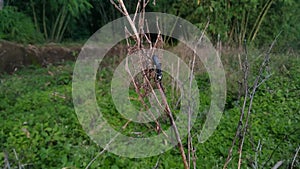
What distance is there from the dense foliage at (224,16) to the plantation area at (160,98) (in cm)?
3

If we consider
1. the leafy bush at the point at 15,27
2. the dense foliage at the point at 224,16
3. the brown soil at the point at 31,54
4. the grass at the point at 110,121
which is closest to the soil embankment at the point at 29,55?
the brown soil at the point at 31,54

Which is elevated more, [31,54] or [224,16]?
[224,16]

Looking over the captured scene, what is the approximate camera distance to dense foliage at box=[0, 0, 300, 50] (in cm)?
613

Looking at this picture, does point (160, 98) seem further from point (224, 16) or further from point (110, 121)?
point (224, 16)

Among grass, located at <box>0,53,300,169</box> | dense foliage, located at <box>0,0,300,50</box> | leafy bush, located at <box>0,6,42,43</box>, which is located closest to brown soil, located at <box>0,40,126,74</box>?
leafy bush, located at <box>0,6,42,43</box>

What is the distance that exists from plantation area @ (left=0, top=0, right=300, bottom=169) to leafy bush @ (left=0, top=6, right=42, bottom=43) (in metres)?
0.02

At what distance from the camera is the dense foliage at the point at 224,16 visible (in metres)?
6.13

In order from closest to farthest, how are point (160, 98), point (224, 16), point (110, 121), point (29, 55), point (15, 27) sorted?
point (160, 98), point (110, 121), point (29, 55), point (224, 16), point (15, 27)

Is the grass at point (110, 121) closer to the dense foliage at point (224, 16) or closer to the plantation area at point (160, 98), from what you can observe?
the plantation area at point (160, 98)

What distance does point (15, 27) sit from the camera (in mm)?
6445

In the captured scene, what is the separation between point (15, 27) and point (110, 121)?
453 cm

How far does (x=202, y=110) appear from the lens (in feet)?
10.4

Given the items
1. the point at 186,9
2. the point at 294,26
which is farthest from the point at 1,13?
the point at 294,26

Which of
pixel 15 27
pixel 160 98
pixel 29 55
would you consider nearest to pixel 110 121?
pixel 160 98
